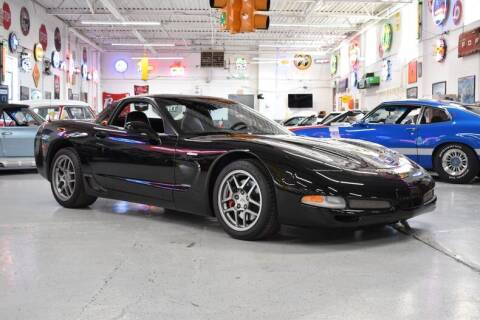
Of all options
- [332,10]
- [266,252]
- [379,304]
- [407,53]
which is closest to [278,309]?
[379,304]

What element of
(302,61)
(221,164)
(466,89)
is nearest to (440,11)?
(466,89)

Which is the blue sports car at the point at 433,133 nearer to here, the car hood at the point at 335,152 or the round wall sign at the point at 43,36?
the car hood at the point at 335,152

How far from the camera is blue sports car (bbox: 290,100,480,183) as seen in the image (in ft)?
26.6

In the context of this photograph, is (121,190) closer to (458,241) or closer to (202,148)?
(202,148)

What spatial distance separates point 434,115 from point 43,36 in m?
18.9

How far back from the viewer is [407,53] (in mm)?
20797

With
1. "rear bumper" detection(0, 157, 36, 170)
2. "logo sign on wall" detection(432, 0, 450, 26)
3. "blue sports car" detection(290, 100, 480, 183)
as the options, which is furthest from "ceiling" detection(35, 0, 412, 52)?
"rear bumper" detection(0, 157, 36, 170)

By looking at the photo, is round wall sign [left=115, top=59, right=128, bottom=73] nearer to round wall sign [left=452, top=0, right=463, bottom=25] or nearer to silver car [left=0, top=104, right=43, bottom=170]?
round wall sign [left=452, top=0, right=463, bottom=25]

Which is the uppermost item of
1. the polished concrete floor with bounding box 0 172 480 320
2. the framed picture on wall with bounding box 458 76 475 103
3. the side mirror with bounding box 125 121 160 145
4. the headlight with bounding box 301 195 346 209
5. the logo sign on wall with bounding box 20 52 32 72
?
the logo sign on wall with bounding box 20 52 32 72

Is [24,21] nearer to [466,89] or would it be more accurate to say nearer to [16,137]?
[16,137]

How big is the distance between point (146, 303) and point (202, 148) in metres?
1.81

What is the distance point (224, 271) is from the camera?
3.26 meters

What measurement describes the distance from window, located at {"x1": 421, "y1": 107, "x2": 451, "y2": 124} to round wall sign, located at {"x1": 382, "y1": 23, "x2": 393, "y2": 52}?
15.4 meters

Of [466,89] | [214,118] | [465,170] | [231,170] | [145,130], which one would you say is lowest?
[465,170]
